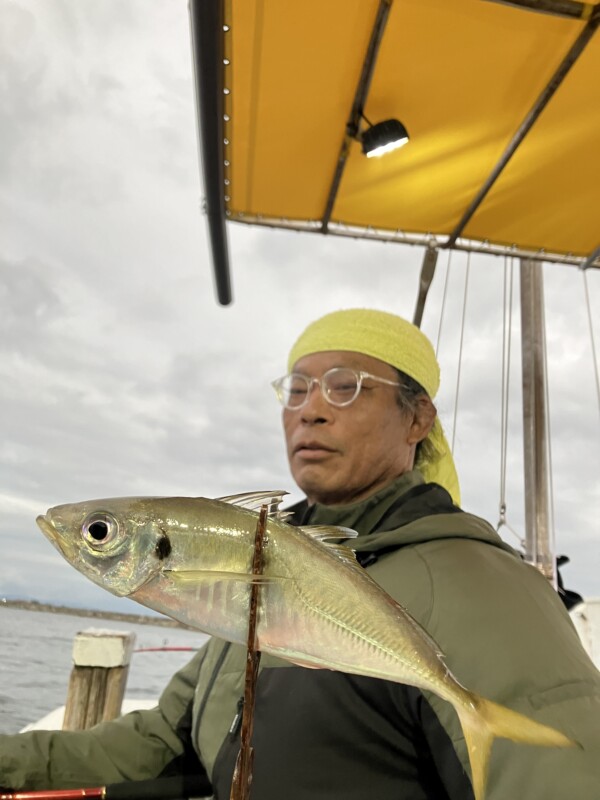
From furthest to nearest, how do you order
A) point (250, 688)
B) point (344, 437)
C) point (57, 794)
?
point (57, 794), point (344, 437), point (250, 688)

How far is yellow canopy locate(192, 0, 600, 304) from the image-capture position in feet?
7.70

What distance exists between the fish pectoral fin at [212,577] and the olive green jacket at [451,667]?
2.25 ft

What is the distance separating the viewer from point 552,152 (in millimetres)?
2975

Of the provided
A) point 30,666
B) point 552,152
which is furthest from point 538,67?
point 30,666

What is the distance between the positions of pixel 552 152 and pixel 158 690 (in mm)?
11862

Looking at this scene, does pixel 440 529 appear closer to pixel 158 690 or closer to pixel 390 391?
pixel 390 391

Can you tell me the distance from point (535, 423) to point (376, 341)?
117 inches

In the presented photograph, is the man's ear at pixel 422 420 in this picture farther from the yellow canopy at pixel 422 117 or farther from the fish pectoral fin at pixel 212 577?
the fish pectoral fin at pixel 212 577

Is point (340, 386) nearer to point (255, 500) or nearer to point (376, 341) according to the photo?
point (376, 341)

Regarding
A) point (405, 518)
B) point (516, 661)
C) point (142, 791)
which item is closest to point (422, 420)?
point (405, 518)

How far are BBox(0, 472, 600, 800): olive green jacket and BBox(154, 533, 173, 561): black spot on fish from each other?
29.4 inches

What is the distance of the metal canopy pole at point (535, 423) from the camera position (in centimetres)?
423

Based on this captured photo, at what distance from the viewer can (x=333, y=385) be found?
6.31ft

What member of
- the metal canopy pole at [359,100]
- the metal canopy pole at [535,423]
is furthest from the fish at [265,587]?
the metal canopy pole at [535,423]
